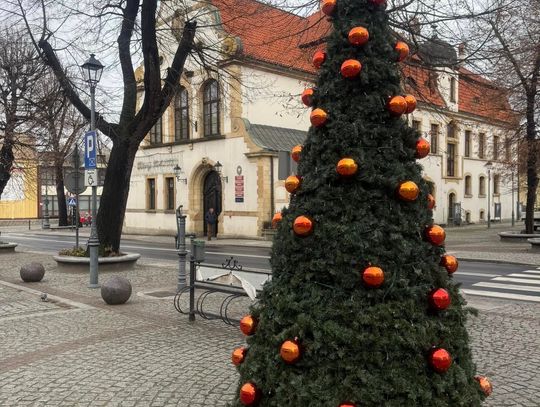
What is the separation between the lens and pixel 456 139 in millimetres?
40219

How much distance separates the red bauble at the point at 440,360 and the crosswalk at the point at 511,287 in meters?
7.78

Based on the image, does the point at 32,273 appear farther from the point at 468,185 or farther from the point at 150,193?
the point at 468,185

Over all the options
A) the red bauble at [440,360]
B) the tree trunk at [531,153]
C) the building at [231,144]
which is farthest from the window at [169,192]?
the red bauble at [440,360]

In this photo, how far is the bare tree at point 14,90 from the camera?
19.9m

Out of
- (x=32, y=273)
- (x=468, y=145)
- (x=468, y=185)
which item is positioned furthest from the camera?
(x=468, y=185)

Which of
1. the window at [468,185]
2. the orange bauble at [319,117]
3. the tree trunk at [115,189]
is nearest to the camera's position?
the orange bauble at [319,117]

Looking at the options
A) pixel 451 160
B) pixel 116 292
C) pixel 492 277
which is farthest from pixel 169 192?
pixel 116 292

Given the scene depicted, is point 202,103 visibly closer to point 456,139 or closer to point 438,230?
point 456,139

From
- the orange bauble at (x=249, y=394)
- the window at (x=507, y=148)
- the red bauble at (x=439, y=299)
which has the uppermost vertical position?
the window at (x=507, y=148)

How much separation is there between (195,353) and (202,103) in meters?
25.8

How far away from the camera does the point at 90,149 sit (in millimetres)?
11625

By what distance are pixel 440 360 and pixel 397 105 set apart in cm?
146

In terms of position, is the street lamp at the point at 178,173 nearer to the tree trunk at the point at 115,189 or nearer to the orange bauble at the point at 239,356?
the tree trunk at the point at 115,189

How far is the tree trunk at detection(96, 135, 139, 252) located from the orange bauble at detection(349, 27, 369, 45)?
1203 cm
